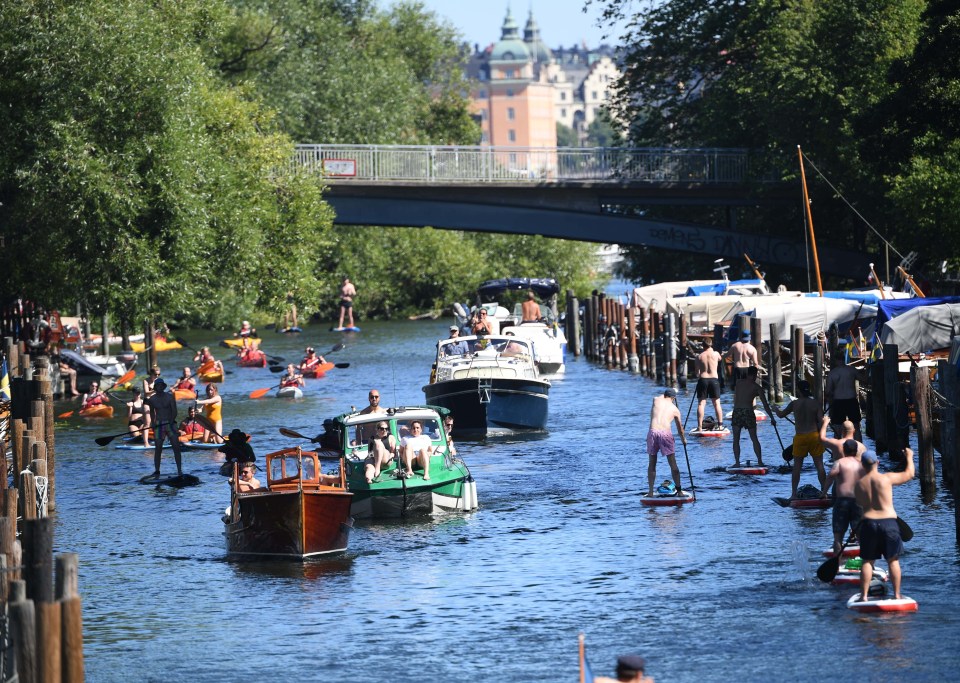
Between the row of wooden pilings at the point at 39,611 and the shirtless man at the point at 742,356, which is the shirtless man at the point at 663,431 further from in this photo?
the row of wooden pilings at the point at 39,611

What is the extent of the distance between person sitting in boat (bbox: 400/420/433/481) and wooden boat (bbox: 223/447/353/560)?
7.55 ft

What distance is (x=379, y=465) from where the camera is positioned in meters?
29.3

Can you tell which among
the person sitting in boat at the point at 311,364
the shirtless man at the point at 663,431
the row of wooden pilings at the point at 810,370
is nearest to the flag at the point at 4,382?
the person sitting in boat at the point at 311,364

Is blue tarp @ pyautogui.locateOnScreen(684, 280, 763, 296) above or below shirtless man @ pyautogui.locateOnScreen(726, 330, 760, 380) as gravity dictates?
above

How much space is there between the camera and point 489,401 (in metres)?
40.9

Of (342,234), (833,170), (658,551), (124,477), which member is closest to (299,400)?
(124,477)

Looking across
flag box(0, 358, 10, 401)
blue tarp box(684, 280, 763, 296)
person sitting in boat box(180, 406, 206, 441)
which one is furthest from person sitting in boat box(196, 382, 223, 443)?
blue tarp box(684, 280, 763, 296)

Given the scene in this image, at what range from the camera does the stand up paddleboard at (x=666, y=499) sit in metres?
31.0

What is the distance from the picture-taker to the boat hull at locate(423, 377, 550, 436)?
133 ft

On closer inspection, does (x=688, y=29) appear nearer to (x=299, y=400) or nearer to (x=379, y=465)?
(x=299, y=400)

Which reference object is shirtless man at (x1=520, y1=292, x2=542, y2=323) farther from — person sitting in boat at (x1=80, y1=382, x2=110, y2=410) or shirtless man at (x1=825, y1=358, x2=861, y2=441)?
shirtless man at (x1=825, y1=358, x2=861, y2=441)

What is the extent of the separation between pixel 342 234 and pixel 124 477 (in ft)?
168

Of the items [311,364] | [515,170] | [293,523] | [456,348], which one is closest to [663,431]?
[293,523]

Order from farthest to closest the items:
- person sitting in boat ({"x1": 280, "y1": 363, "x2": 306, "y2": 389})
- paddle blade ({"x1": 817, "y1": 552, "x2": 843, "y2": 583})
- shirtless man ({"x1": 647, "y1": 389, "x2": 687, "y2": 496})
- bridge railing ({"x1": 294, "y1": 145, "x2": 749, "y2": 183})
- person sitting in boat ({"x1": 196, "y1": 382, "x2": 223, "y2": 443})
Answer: bridge railing ({"x1": 294, "y1": 145, "x2": 749, "y2": 183}), person sitting in boat ({"x1": 280, "y1": 363, "x2": 306, "y2": 389}), person sitting in boat ({"x1": 196, "y1": 382, "x2": 223, "y2": 443}), shirtless man ({"x1": 647, "y1": 389, "x2": 687, "y2": 496}), paddle blade ({"x1": 817, "y1": 552, "x2": 843, "y2": 583})
